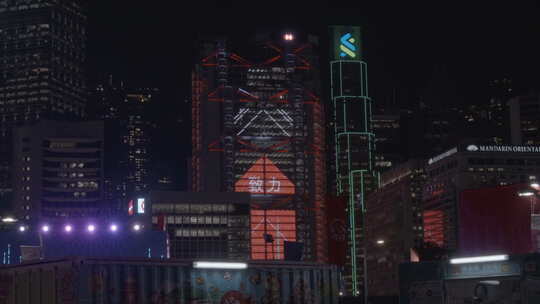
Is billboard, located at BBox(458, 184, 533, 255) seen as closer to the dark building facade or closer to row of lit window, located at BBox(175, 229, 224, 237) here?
the dark building facade

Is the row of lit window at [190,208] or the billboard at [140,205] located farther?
the row of lit window at [190,208]

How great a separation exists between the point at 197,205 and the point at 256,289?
154m

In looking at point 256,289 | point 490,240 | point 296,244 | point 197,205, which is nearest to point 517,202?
point 490,240

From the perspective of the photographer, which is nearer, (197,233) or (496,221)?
(496,221)

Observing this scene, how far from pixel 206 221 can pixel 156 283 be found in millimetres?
153190

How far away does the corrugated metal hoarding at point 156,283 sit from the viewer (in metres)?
20.1

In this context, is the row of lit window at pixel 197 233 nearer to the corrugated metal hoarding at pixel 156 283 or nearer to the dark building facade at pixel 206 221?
the dark building facade at pixel 206 221

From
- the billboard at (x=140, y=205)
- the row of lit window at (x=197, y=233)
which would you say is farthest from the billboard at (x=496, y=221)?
the row of lit window at (x=197, y=233)

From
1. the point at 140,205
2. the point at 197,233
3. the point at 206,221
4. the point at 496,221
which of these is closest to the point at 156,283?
the point at 496,221

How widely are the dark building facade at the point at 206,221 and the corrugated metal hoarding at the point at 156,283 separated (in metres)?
145

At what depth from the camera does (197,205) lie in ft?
577

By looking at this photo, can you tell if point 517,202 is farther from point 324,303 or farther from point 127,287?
point 127,287

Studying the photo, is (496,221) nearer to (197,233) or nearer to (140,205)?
(140,205)

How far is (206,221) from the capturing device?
173875mm
